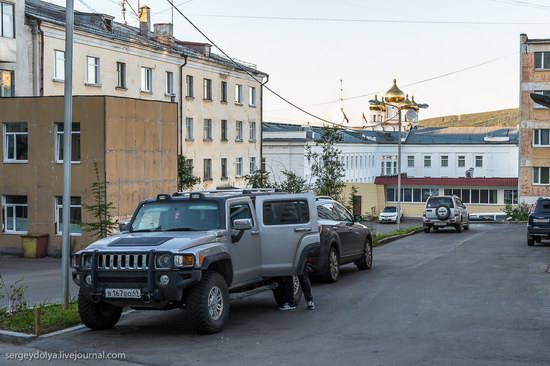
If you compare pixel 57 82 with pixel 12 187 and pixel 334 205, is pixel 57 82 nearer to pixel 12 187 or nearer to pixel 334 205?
pixel 12 187

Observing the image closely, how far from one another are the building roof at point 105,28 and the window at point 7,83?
9.27ft

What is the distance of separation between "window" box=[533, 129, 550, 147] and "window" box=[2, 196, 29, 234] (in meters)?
46.6

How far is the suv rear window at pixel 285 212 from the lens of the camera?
12.7 m

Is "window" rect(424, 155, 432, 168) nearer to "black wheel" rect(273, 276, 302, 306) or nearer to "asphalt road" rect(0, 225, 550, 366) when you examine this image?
"asphalt road" rect(0, 225, 550, 366)

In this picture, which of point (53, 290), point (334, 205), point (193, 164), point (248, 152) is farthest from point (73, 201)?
point (248, 152)

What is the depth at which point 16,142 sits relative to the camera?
32.7 meters

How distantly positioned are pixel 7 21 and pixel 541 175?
47.0 metres

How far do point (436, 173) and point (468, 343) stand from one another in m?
87.9

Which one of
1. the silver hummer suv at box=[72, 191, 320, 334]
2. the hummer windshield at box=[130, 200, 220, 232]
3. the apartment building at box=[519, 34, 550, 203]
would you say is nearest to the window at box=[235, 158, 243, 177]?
the apartment building at box=[519, 34, 550, 203]

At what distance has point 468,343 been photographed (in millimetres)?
9953

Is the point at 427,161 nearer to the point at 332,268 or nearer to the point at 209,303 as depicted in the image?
the point at 332,268

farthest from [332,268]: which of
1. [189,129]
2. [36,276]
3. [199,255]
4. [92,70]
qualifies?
[189,129]

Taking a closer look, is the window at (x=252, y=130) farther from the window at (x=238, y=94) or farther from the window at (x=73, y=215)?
the window at (x=73, y=215)

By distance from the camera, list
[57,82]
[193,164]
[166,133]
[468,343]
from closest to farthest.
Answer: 1. [468,343]
2. [166,133]
3. [57,82]
4. [193,164]
